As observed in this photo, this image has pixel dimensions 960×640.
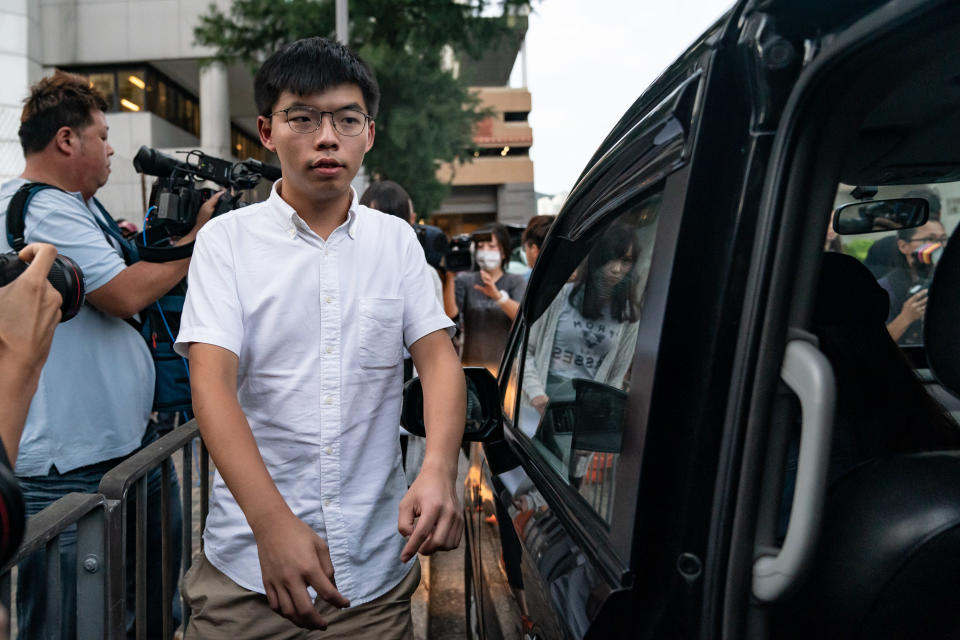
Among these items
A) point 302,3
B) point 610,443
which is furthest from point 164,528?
point 302,3

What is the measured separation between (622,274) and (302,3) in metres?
14.0

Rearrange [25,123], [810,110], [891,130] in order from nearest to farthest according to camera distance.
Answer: [810,110] → [891,130] → [25,123]

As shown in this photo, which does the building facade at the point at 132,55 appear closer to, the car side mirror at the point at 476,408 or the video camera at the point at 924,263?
the car side mirror at the point at 476,408

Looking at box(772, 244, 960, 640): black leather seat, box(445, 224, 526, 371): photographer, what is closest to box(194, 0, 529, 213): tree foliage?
box(445, 224, 526, 371): photographer

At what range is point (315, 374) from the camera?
1602mm

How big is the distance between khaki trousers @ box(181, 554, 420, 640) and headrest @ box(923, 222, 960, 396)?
112 cm

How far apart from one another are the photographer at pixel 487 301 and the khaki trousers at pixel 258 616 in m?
4.07

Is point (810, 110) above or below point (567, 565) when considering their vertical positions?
above

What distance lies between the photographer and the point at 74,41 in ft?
71.1

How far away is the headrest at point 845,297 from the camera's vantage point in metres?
1.63

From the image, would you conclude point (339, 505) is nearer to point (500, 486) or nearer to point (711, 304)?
point (500, 486)

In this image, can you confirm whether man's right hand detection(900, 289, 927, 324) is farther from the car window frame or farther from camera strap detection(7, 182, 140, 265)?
camera strap detection(7, 182, 140, 265)

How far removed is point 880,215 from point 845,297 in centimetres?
56

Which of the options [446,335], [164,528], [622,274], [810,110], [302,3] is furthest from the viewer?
[302,3]
